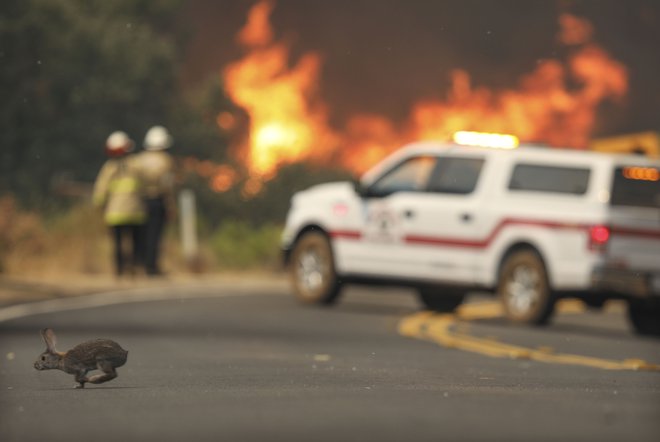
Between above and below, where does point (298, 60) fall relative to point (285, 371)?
above

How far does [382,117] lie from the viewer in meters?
46.5

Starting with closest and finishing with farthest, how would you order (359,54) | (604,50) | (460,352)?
(460,352)
(604,50)
(359,54)

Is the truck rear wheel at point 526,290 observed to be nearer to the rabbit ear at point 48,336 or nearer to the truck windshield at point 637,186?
the truck windshield at point 637,186

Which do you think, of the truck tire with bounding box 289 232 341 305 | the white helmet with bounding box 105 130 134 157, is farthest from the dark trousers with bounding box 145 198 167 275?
the truck tire with bounding box 289 232 341 305

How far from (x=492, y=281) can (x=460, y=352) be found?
4.26 metres

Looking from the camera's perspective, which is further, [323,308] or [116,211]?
[116,211]

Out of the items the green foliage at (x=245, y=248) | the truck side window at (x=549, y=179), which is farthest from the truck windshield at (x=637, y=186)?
the green foliage at (x=245, y=248)

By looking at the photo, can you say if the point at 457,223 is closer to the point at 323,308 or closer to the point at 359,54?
the point at 323,308

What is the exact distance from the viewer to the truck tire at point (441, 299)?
20.8 m

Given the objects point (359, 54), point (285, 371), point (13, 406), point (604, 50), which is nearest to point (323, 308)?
point (285, 371)

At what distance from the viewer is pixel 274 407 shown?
8.88 meters

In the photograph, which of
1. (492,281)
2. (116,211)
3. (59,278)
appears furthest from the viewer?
(59,278)

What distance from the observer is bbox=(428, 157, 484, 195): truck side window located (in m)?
18.9

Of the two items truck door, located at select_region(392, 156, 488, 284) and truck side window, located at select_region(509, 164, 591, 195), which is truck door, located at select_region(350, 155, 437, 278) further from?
truck side window, located at select_region(509, 164, 591, 195)
